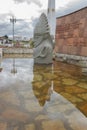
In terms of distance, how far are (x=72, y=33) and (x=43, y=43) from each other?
1948mm

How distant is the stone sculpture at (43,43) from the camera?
7.74 meters

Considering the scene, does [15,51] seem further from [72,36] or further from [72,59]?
[72,59]

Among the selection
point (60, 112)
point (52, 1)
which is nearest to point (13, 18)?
point (52, 1)

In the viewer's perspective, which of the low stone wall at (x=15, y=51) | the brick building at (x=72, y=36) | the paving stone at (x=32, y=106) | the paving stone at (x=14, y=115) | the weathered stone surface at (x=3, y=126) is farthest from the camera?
the low stone wall at (x=15, y=51)

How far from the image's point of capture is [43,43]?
7898 millimetres

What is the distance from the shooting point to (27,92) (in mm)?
3592

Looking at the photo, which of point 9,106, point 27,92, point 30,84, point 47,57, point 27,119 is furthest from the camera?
point 47,57

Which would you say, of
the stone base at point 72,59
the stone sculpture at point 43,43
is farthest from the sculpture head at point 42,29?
the stone base at point 72,59

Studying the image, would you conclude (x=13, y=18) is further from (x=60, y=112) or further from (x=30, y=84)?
(x=60, y=112)

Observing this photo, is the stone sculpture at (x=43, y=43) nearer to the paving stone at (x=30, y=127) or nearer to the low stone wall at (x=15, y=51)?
the paving stone at (x=30, y=127)

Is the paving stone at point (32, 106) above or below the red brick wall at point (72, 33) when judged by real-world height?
below

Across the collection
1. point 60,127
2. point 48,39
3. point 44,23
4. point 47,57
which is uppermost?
point 44,23

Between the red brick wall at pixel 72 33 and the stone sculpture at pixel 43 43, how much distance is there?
139 centimetres

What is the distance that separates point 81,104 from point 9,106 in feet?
3.79
